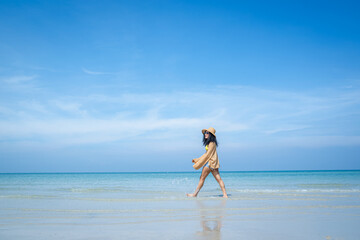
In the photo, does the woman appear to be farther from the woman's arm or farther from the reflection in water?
the reflection in water

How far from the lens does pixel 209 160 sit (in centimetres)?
945

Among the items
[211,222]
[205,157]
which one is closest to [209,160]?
[205,157]

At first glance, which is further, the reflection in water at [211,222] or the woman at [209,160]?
the woman at [209,160]

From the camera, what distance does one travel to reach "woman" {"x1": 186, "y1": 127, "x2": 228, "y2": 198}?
9.41 meters

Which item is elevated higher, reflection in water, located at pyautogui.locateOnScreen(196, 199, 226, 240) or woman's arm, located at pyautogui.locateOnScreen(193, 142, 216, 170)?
woman's arm, located at pyautogui.locateOnScreen(193, 142, 216, 170)

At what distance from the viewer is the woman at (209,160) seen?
9414mm

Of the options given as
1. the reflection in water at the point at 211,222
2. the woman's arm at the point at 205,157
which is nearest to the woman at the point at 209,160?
the woman's arm at the point at 205,157

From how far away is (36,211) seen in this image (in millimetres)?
6547

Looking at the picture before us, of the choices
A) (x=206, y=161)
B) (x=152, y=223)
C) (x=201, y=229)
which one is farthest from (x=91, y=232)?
(x=206, y=161)

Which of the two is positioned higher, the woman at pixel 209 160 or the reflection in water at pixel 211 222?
the woman at pixel 209 160

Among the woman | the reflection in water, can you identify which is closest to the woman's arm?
the woman

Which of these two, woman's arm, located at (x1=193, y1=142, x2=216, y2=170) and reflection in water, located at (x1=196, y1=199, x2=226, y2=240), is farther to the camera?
woman's arm, located at (x1=193, y1=142, x2=216, y2=170)

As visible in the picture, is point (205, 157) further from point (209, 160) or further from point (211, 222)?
point (211, 222)

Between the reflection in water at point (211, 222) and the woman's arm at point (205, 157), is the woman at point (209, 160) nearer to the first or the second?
the woman's arm at point (205, 157)
